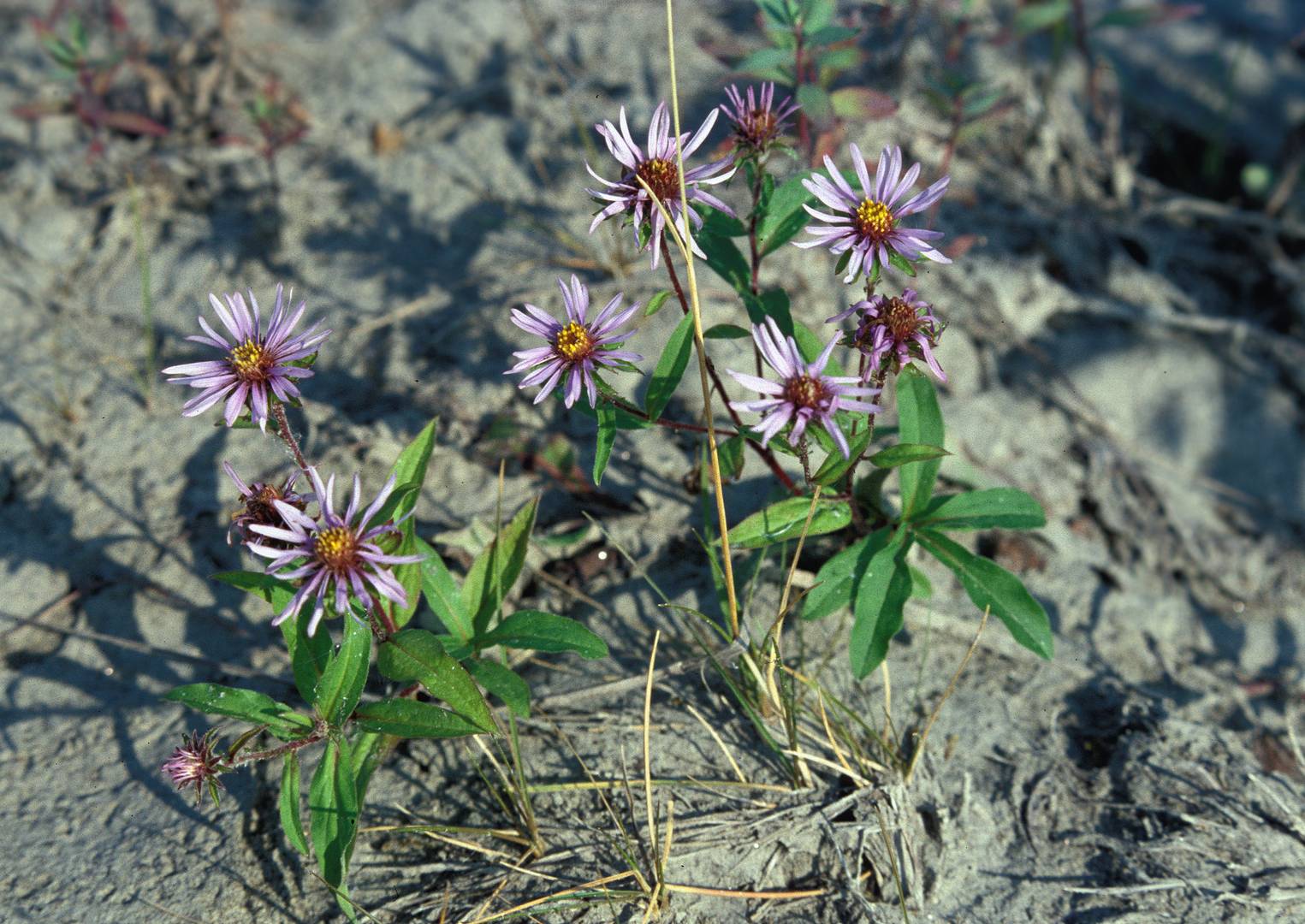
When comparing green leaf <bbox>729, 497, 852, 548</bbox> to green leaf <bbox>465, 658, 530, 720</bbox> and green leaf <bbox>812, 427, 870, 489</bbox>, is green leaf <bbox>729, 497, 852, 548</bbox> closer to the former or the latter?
green leaf <bbox>812, 427, 870, 489</bbox>

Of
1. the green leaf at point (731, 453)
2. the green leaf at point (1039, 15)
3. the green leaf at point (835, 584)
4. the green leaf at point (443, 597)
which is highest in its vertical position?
the green leaf at point (1039, 15)

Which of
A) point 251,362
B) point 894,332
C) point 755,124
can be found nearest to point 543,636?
point 251,362

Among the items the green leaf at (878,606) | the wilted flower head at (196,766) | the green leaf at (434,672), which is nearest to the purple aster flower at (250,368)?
the green leaf at (434,672)

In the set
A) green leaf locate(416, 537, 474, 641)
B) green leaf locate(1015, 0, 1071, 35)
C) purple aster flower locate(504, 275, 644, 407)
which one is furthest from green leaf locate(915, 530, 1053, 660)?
green leaf locate(1015, 0, 1071, 35)

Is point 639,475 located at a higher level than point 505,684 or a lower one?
higher

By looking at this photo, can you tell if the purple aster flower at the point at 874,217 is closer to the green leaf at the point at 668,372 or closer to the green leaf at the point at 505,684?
the green leaf at the point at 668,372

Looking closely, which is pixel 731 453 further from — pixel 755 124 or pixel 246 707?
pixel 246 707
